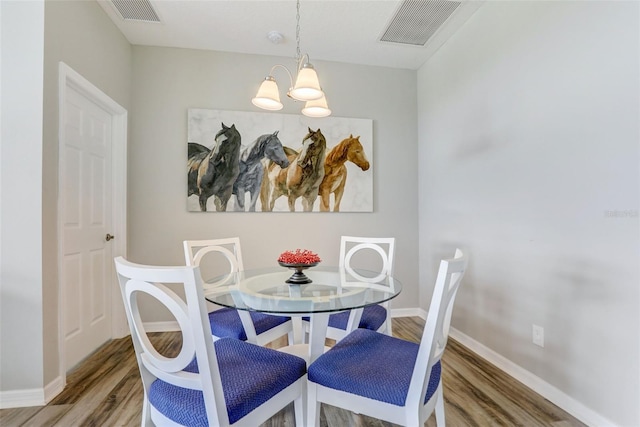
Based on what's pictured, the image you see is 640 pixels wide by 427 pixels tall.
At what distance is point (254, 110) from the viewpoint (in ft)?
10.2

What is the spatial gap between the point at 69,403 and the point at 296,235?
2040mm

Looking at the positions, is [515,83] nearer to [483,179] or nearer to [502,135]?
[502,135]

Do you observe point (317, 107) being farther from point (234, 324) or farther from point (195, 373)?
point (195, 373)

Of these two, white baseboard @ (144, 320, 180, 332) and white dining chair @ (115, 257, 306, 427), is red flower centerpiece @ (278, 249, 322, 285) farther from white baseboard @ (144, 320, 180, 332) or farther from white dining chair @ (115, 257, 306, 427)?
white baseboard @ (144, 320, 180, 332)

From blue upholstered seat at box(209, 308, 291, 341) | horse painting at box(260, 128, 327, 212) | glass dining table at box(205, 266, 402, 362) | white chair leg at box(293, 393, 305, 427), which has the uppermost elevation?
horse painting at box(260, 128, 327, 212)

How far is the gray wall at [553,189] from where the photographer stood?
1505 millimetres

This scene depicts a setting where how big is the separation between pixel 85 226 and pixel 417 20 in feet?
10.2

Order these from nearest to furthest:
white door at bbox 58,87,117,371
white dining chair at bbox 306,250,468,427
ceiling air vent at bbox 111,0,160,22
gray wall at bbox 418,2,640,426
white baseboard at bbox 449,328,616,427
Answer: white dining chair at bbox 306,250,468,427 → gray wall at bbox 418,2,640,426 → white baseboard at bbox 449,328,616,427 → white door at bbox 58,87,117,371 → ceiling air vent at bbox 111,0,160,22

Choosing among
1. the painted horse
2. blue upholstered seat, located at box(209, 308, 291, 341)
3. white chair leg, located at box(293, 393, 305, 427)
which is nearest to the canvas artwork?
the painted horse

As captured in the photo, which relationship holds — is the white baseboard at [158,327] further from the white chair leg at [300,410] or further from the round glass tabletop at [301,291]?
the white chair leg at [300,410]

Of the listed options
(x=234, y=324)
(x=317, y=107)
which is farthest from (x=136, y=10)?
(x=234, y=324)

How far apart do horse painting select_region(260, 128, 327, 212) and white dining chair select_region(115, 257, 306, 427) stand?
6.45 feet

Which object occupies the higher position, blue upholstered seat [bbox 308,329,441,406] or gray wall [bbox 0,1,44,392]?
gray wall [bbox 0,1,44,392]

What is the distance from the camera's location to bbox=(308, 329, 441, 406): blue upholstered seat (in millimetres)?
1146
